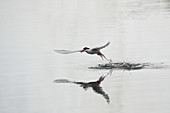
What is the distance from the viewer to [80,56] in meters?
8.88

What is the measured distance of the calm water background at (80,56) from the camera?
629 centimetres

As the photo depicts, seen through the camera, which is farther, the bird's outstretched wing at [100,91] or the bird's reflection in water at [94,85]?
the bird's reflection in water at [94,85]

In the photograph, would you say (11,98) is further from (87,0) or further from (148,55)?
(87,0)

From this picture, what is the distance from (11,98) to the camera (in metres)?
6.70

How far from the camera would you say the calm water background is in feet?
20.6

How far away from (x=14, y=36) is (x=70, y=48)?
6.11ft

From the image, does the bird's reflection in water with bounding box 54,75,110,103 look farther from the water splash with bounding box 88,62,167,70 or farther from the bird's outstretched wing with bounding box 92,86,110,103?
the water splash with bounding box 88,62,167,70

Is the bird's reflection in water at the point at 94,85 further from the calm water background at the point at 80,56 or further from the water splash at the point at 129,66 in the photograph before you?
the water splash at the point at 129,66

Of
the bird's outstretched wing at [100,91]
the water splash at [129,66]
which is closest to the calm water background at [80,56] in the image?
the bird's outstretched wing at [100,91]

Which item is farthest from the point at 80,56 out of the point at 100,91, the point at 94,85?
the point at 100,91

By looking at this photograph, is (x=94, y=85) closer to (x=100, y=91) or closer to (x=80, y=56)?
(x=100, y=91)

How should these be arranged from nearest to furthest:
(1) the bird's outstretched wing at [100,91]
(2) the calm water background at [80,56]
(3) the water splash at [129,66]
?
(2) the calm water background at [80,56], (1) the bird's outstretched wing at [100,91], (3) the water splash at [129,66]

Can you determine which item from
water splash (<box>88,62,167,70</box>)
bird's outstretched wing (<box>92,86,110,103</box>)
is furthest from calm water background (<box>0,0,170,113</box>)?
water splash (<box>88,62,167,70</box>)

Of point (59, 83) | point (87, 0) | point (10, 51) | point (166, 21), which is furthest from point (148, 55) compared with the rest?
point (87, 0)
